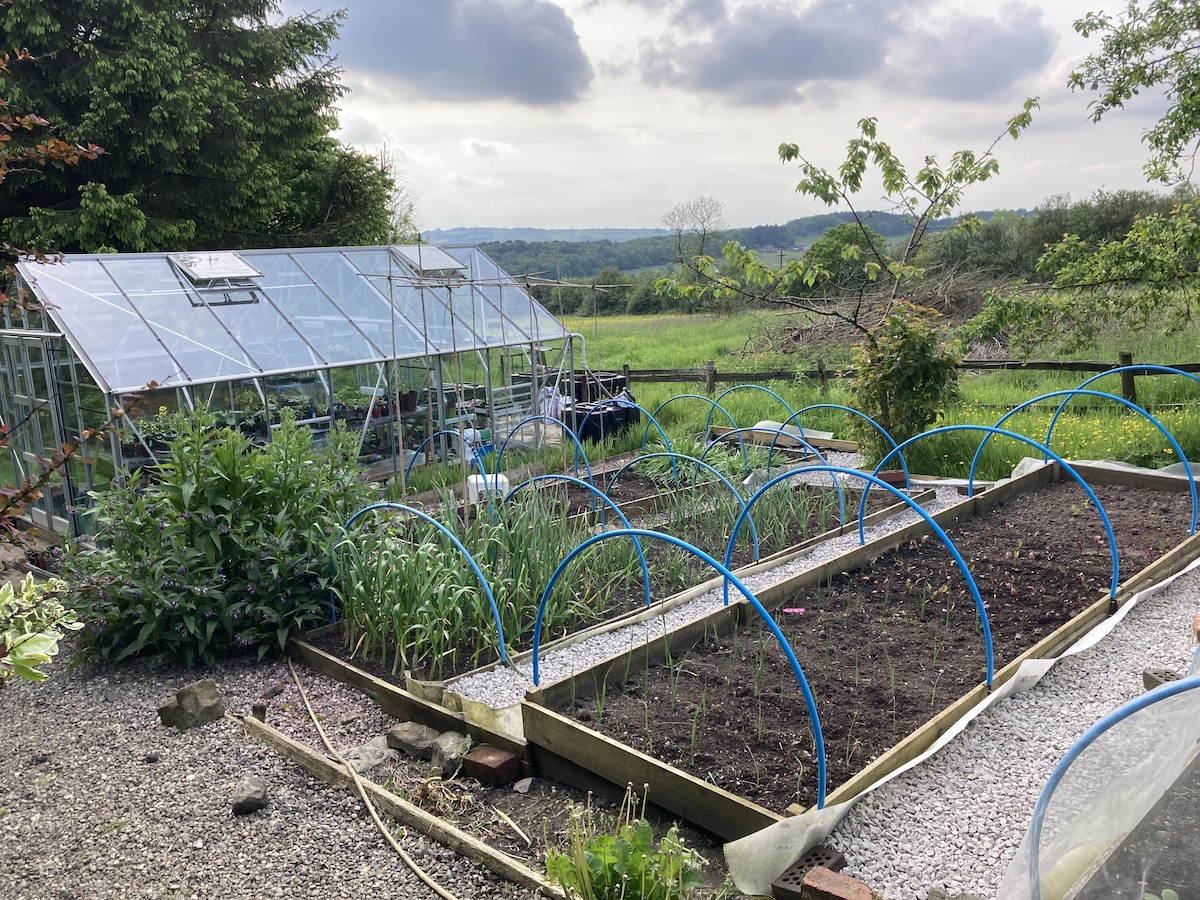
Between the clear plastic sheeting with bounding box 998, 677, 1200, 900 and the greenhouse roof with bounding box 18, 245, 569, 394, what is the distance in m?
4.71

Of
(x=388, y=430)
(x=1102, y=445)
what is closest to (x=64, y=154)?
(x=388, y=430)

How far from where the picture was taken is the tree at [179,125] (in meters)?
12.2

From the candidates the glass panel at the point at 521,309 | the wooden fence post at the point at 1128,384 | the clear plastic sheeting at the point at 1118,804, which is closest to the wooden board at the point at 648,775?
the clear plastic sheeting at the point at 1118,804

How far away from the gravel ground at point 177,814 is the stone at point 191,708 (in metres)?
0.05

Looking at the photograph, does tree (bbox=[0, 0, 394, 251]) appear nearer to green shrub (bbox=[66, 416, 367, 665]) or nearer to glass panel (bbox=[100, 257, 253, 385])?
glass panel (bbox=[100, 257, 253, 385])

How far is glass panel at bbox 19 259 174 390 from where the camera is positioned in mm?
6664

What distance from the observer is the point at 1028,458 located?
7352 mm

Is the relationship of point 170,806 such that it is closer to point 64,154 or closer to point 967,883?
point 64,154

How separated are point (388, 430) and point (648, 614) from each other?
4.48m

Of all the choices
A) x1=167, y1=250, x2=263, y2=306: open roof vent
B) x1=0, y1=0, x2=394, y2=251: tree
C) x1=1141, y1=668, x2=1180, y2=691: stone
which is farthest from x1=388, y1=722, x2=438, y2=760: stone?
x1=0, y1=0, x2=394, y2=251: tree

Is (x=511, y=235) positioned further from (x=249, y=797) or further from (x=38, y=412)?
(x=249, y=797)

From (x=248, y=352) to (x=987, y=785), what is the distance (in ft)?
21.7

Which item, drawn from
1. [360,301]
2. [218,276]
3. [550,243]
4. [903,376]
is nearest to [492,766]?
[903,376]

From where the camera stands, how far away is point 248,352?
7594 millimetres
